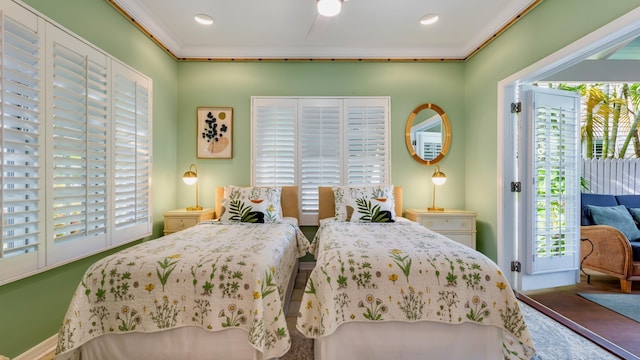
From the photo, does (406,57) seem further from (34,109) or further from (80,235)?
(80,235)

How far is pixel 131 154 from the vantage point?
104 inches

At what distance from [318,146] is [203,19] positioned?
1941 millimetres

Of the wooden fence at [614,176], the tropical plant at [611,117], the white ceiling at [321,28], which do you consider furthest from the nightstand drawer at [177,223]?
the wooden fence at [614,176]

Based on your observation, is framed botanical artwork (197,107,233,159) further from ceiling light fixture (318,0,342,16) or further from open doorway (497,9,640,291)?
open doorway (497,9,640,291)

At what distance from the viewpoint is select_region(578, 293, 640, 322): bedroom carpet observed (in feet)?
7.68

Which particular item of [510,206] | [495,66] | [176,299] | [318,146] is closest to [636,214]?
[510,206]

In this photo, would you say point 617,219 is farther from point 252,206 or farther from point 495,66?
point 252,206

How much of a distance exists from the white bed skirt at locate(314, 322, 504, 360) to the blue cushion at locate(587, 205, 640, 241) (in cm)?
Result: 286

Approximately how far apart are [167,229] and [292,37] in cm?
277

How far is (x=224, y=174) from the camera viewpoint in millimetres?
3611

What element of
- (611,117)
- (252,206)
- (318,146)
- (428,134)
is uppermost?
(611,117)

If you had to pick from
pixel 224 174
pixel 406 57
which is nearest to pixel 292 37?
pixel 406 57

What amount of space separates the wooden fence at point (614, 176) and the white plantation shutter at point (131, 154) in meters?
6.18

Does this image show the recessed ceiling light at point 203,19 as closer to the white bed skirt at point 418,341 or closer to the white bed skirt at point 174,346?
the white bed skirt at point 174,346
